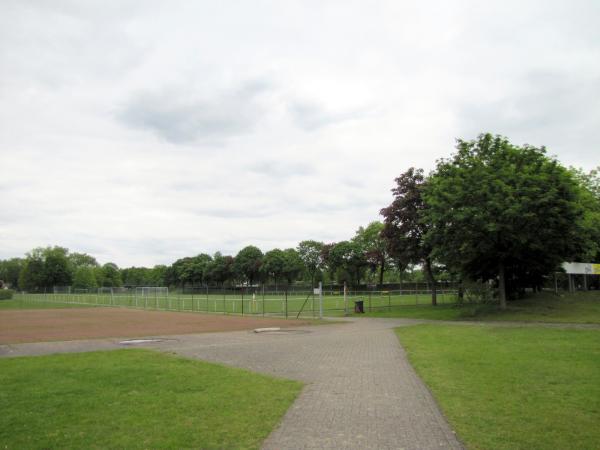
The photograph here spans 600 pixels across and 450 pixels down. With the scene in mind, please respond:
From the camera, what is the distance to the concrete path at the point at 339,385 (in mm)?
6266

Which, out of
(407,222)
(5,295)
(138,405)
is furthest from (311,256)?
(138,405)

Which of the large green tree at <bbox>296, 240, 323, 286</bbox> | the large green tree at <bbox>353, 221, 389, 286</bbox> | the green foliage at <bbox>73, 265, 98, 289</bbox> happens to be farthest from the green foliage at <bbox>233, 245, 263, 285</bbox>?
the green foliage at <bbox>73, 265, 98, 289</bbox>

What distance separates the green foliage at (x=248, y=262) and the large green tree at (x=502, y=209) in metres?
99.9

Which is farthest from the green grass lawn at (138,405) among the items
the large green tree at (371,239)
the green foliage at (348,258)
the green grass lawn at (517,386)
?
the green foliage at (348,258)

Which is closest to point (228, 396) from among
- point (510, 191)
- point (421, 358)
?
point (421, 358)

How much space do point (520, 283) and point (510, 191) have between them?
12566 millimetres

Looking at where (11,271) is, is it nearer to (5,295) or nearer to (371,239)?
(5,295)

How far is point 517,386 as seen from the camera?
9.11m

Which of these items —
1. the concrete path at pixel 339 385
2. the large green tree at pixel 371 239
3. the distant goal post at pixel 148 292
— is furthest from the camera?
the large green tree at pixel 371 239

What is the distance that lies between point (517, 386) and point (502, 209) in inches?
627

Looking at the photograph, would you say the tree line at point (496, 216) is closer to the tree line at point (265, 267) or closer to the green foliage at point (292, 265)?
the tree line at point (265, 267)

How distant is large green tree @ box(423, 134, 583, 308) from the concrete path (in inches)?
355

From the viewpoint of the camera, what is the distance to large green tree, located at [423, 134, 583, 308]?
77.7 feet

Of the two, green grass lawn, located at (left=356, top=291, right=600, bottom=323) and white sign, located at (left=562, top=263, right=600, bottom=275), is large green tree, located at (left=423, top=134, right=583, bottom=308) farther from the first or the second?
white sign, located at (left=562, top=263, right=600, bottom=275)
